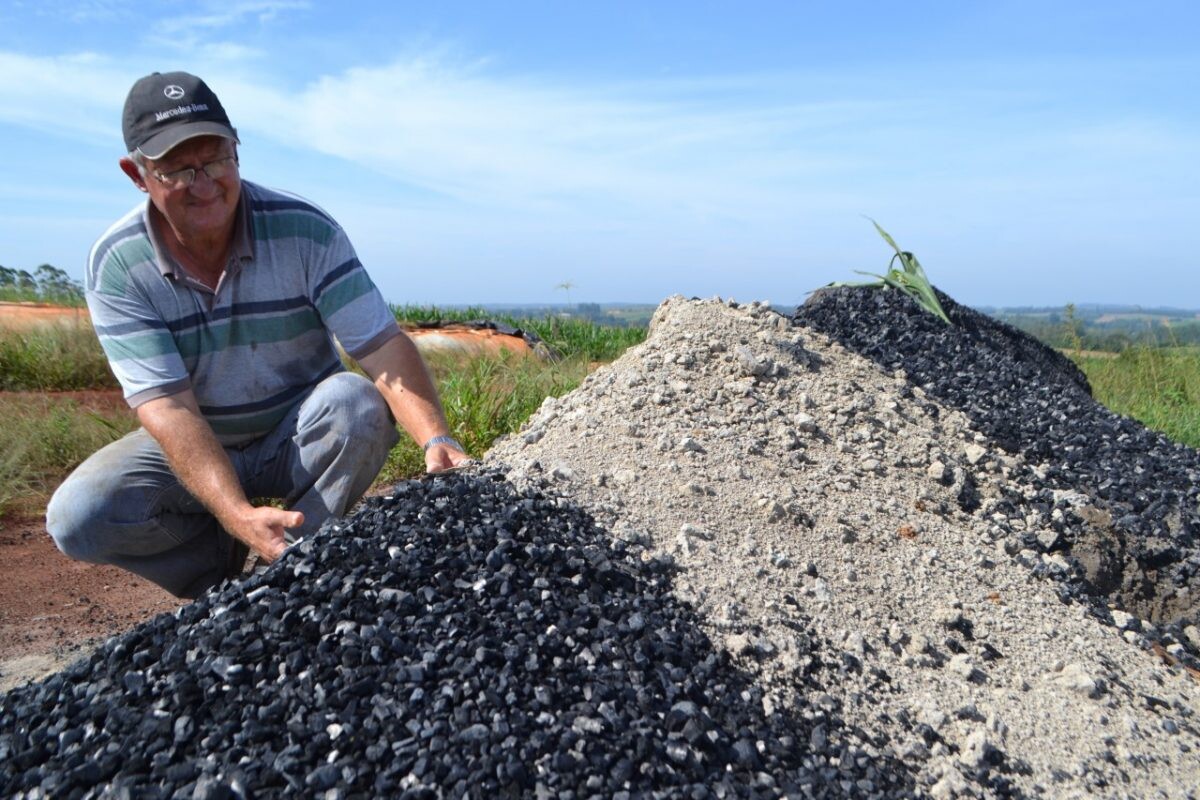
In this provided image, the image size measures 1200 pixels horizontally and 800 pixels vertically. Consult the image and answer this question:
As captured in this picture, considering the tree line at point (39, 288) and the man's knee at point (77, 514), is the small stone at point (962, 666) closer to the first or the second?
the man's knee at point (77, 514)

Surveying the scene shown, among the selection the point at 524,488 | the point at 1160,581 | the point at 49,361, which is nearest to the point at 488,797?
the point at 524,488

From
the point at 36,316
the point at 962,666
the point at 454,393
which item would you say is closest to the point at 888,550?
the point at 962,666

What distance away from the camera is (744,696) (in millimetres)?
1912

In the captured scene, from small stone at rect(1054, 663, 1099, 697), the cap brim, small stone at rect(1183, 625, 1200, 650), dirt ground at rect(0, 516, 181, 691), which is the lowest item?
dirt ground at rect(0, 516, 181, 691)

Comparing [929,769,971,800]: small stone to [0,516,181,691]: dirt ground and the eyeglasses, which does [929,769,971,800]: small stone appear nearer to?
the eyeglasses

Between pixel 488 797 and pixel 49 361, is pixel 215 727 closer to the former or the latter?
pixel 488 797

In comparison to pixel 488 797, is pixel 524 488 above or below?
above

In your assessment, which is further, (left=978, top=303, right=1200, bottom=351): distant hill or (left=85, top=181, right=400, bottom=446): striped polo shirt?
(left=978, top=303, right=1200, bottom=351): distant hill

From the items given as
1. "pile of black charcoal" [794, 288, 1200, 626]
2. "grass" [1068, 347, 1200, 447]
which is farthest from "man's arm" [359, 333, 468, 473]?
"grass" [1068, 347, 1200, 447]

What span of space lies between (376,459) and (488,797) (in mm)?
1502

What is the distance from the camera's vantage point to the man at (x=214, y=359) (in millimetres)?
2586

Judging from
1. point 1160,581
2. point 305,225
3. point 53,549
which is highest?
point 305,225

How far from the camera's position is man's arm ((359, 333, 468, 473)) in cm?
274

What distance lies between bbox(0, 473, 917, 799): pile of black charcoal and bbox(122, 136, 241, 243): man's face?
1027 millimetres
